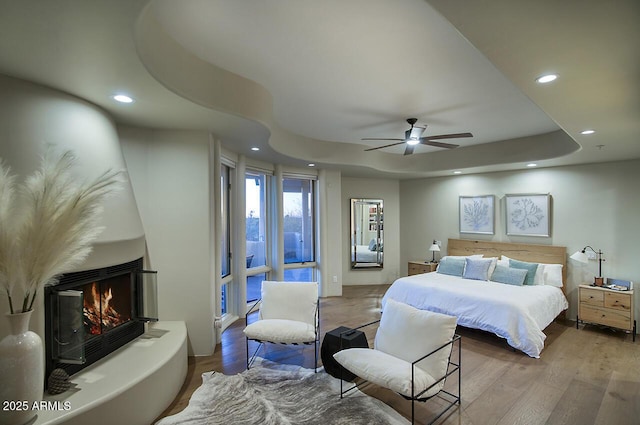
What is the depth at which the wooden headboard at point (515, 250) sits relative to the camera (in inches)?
208

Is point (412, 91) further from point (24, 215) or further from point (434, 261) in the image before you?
point (434, 261)

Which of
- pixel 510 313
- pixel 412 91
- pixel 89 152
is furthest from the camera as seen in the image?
pixel 510 313

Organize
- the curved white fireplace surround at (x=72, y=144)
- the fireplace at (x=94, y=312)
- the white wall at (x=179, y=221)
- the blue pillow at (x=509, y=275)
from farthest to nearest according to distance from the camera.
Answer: the blue pillow at (x=509, y=275), the white wall at (x=179, y=221), the fireplace at (x=94, y=312), the curved white fireplace surround at (x=72, y=144)

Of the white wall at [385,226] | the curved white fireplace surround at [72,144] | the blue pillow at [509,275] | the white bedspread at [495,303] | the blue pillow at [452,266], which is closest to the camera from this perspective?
the curved white fireplace surround at [72,144]

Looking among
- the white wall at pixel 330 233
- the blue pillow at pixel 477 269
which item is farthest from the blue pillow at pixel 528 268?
the white wall at pixel 330 233

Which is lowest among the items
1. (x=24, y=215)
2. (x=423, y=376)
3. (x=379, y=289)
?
(x=379, y=289)

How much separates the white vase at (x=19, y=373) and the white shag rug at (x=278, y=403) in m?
0.91

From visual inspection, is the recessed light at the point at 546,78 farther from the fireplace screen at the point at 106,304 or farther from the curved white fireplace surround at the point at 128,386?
the fireplace screen at the point at 106,304

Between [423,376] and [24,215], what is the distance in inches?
106

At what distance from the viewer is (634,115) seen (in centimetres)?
273

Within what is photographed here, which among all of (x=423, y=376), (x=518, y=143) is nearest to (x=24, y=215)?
(x=423, y=376)

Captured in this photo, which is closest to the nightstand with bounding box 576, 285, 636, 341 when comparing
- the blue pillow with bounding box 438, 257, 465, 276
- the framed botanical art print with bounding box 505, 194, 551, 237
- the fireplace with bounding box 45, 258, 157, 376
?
the framed botanical art print with bounding box 505, 194, 551, 237

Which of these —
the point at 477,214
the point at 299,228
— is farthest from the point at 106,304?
the point at 477,214

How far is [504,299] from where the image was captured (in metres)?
4.12
